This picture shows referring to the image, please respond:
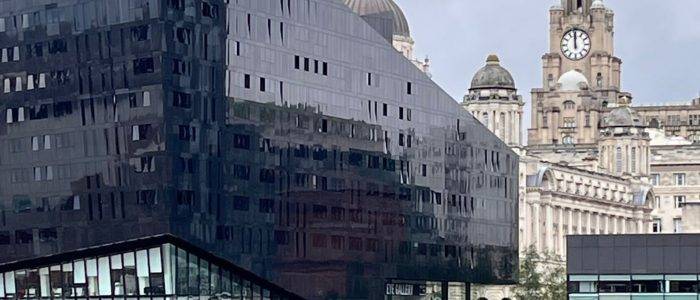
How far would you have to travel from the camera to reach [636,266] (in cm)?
13000

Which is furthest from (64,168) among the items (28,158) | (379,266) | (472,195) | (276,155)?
(472,195)

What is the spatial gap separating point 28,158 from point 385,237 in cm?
2315

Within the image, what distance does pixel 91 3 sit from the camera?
124m

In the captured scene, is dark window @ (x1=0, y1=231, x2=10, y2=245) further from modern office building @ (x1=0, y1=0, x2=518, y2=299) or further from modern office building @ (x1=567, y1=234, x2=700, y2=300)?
modern office building @ (x1=567, y1=234, x2=700, y2=300)

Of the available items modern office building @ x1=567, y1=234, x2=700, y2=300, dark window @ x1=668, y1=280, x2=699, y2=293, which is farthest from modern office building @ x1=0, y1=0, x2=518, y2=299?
dark window @ x1=668, y1=280, x2=699, y2=293

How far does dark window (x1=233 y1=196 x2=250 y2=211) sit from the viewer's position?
12531 cm

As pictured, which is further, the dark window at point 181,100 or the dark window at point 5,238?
the dark window at point 5,238

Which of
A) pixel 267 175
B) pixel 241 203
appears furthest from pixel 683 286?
pixel 241 203

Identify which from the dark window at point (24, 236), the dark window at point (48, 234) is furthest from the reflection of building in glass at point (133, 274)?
the dark window at point (24, 236)

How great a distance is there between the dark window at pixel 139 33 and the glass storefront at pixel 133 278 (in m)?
10.2

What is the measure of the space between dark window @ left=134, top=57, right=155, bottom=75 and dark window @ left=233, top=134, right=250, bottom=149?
6.52 meters

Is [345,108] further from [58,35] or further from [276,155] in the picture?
[58,35]

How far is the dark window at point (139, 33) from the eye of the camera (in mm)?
121625

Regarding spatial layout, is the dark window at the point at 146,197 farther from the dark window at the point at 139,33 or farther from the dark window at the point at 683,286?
the dark window at the point at 683,286
